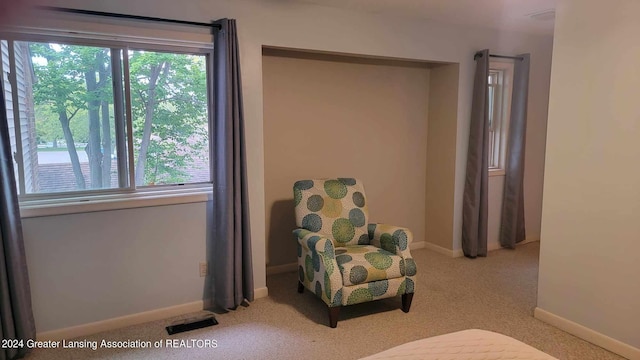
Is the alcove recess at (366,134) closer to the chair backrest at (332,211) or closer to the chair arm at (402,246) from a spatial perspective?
the chair backrest at (332,211)

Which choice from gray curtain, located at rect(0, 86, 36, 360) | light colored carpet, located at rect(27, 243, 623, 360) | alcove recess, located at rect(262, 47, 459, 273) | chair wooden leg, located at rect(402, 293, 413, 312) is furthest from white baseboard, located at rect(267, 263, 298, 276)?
gray curtain, located at rect(0, 86, 36, 360)

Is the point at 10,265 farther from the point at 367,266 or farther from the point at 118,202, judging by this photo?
the point at 367,266

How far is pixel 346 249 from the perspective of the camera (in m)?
3.24

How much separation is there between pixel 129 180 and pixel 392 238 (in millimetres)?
1924

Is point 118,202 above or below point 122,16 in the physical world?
below

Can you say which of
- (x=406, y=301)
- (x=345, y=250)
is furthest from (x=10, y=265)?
(x=406, y=301)

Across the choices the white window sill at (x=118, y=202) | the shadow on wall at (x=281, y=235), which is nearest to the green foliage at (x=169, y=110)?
the white window sill at (x=118, y=202)

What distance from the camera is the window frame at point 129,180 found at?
8.60 ft

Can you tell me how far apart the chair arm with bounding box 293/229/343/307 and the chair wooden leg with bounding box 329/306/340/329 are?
41 millimetres

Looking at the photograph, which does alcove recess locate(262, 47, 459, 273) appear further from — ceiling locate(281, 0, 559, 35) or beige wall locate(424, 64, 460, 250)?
ceiling locate(281, 0, 559, 35)

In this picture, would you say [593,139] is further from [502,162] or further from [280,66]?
[280,66]

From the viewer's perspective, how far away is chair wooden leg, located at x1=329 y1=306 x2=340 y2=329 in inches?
113

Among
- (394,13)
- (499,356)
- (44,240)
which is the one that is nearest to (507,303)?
(499,356)

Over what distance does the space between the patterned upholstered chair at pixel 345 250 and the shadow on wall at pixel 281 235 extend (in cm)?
59
